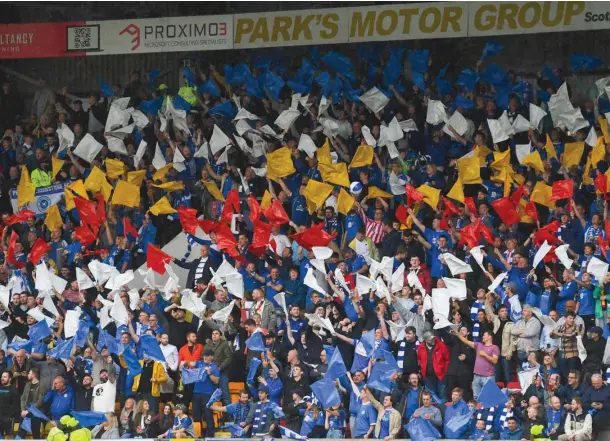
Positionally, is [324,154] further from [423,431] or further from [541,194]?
[423,431]

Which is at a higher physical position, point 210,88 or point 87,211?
point 210,88

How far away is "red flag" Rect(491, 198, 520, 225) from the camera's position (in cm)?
2209

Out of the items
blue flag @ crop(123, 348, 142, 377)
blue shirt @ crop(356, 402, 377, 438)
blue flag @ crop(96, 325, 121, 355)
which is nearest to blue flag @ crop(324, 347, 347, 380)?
blue shirt @ crop(356, 402, 377, 438)

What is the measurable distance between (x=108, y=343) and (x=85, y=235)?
122 inches

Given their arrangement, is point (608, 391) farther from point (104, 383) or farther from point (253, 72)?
point (253, 72)

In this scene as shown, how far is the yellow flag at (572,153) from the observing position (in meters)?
22.9

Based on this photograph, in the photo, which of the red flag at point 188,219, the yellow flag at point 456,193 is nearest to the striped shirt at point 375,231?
the yellow flag at point 456,193

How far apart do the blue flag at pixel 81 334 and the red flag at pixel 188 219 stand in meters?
2.48

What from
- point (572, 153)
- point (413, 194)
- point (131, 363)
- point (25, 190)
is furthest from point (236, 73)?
point (131, 363)

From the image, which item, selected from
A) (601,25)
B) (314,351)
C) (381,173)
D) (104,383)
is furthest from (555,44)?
(104,383)

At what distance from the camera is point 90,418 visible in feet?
68.4

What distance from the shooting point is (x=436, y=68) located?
1009 inches

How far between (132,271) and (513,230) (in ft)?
18.7

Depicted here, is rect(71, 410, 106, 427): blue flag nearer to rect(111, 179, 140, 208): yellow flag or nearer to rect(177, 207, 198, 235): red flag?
rect(177, 207, 198, 235): red flag
